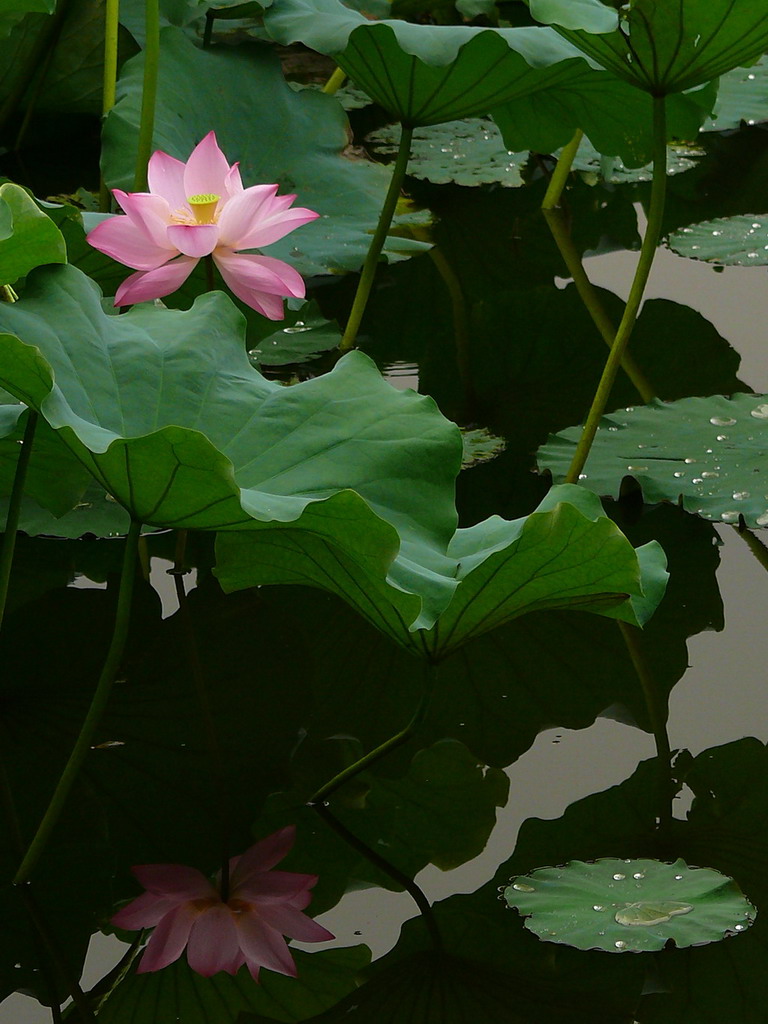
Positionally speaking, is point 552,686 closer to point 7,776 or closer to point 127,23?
point 7,776

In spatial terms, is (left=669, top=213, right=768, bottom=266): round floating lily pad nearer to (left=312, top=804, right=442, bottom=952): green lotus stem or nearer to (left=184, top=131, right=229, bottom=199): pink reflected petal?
(left=184, top=131, right=229, bottom=199): pink reflected petal

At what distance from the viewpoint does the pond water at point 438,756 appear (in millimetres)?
994

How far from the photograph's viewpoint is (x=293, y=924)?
40.8 inches

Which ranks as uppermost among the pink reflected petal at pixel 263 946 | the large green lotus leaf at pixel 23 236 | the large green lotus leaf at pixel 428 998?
the large green lotus leaf at pixel 23 236

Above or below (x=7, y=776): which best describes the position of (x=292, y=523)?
above

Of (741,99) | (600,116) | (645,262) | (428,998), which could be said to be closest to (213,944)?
(428,998)

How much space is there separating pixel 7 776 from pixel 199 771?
0.18 metres

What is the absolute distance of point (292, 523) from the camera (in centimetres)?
88

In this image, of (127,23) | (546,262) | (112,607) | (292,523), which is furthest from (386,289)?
(292,523)

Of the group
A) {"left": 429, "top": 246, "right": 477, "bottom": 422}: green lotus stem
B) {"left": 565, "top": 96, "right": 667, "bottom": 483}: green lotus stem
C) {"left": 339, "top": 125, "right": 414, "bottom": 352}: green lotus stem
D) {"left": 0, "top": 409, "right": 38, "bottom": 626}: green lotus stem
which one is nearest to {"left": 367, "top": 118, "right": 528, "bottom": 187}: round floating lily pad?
{"left": 429, "top": 246, "right": 477, "bottom": 422}: green lotus stem

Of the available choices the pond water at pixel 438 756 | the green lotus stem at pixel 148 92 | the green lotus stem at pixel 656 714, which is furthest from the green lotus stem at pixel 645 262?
the green lotus stem at pixel 148 92

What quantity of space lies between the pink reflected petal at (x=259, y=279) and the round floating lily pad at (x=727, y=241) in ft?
5.09

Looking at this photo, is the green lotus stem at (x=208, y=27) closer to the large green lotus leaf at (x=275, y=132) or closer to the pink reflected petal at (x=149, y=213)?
the large green lotus leaf at (x=275, y=132)

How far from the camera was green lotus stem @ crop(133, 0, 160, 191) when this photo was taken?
5.51 feet
